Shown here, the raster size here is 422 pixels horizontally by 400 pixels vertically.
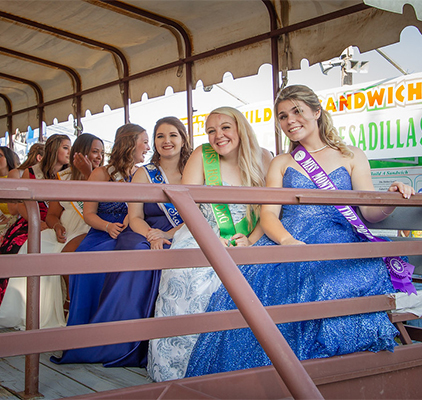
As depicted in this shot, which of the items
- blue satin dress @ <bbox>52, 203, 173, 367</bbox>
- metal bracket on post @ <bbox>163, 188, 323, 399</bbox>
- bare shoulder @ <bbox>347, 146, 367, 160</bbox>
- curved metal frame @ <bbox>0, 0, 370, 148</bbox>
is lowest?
blue satin dress @ <bbox>52, 203, 173, 367</bbox>

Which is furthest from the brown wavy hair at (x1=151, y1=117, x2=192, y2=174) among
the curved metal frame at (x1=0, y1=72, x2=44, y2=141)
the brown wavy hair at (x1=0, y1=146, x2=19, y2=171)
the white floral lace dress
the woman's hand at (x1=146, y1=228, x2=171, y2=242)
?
the curved metal frame at (x1=0, y1=72, x2=44, y2=141)

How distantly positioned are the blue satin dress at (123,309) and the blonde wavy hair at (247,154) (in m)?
0.75

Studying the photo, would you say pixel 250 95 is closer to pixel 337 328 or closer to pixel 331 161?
pixel 331 161

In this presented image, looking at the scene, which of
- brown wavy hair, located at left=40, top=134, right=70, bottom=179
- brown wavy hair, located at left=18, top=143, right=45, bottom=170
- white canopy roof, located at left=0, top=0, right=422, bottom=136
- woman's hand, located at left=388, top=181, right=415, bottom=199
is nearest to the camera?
woman's hand, located at left=388, top=181, right=415, bottom=199

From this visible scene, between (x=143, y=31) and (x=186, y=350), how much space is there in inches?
144

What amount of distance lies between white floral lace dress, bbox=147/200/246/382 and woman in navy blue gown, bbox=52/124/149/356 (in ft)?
1.62

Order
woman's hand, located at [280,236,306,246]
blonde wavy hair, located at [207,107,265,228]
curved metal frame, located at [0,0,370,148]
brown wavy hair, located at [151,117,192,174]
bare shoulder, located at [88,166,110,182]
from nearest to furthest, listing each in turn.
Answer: woman's hand, located at [280,236,306,246] → blonde wavy hair, located at [207,107,265,228] → brown wavy hair, located at [151,117,192,174] → bare shoulder, located at [88,166,110,182] → curved metal frame, located at [0,0,370,148]

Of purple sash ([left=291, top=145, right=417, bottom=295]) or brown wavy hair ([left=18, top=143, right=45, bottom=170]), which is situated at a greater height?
brown wavy hair ([left=18, top=143, right=45, bottom=170])

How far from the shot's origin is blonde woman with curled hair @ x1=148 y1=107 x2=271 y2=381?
6.69 feet

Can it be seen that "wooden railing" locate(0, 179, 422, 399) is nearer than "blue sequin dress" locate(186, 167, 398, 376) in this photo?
Yes

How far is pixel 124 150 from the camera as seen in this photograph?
11.4 feet

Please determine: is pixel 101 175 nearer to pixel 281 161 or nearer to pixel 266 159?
pixel 266 159

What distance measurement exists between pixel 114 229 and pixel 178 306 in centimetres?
97

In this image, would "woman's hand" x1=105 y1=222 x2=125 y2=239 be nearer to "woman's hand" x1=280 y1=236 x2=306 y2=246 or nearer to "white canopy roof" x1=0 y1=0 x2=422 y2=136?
"woman's hand" x1=280 y1=236 x2=306 y2=246
